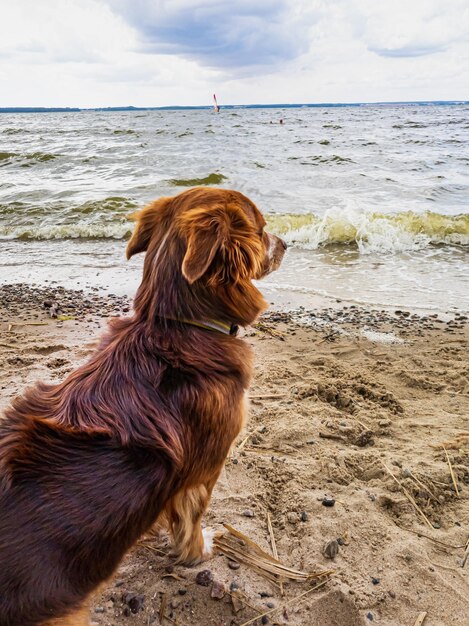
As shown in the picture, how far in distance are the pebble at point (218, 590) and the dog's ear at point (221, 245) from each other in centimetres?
172

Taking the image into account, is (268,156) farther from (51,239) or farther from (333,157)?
(51,239)

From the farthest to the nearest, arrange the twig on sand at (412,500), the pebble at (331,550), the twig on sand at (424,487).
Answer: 1. the twig on sand at (424,487)
2. the twig on sand at (412,500)
3. the pebble at (331,550)

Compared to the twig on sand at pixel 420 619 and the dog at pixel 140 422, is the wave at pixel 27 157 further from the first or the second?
the twig on sand at pixel 420 619

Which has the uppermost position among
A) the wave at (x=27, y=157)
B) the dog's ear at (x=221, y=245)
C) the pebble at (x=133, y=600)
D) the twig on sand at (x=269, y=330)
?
the wave at (x=27, y=157)

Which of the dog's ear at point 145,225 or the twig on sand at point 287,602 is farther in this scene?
the dog's ear at point 145,225

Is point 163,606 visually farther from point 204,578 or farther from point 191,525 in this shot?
point 191,525

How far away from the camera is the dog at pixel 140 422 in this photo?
1.73 m

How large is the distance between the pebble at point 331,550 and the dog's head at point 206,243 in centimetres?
154

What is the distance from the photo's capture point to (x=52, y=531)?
67.3 inches

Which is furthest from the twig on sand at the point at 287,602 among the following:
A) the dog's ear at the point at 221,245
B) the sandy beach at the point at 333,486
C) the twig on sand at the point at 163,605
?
the dog's ear at the point at 221,245

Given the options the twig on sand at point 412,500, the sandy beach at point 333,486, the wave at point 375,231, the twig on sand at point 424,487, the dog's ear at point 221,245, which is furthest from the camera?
the wave at point 375,231

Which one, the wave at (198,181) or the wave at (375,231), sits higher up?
the wave at (198,181)

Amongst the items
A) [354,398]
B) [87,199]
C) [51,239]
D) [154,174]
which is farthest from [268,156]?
[354,398]

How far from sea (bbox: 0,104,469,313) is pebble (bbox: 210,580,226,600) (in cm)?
253
